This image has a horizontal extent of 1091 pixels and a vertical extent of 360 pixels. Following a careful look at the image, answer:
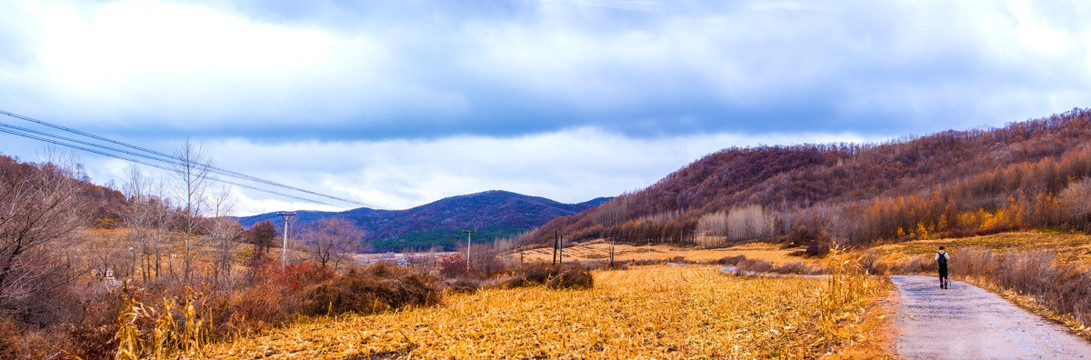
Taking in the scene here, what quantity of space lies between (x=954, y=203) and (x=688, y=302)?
8297cm

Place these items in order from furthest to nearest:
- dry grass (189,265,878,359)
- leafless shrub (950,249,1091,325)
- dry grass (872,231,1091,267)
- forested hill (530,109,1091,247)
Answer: forested hill (530,109,1091,247)
dry grass (872,231,1091,267)
leafless shrub (950,249,1091,325)
dry grass (189,265,878,359)

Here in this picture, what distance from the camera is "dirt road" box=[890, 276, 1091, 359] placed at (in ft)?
27.1

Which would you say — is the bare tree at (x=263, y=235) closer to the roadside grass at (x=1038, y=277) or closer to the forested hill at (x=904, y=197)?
the roadside grass at (x=1038, y=277)

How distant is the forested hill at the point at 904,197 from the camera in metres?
71.4

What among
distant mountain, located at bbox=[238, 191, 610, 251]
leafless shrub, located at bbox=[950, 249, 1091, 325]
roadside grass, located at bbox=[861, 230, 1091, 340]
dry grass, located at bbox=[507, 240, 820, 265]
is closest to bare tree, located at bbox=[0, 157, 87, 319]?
roadside grass, located at bbox=[861, 230, 1091, 340]

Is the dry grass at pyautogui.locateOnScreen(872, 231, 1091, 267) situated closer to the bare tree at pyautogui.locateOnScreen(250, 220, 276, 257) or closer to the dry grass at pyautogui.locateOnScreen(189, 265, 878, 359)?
the dry grass at pyautogui.locateOnScreen(189, 265, 878, 359)

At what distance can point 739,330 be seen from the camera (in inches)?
476

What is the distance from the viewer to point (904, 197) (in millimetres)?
93938

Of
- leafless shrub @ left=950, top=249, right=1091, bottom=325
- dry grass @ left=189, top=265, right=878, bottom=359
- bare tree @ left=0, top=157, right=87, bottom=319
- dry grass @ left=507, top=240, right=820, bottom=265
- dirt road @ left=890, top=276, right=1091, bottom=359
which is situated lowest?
dry grass @ left=507, top=240, right=820, bottom=265

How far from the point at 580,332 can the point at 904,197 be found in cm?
10264

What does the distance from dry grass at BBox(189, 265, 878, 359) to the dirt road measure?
99 centimetres

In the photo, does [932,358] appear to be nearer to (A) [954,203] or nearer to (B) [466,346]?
(B) [466,346]

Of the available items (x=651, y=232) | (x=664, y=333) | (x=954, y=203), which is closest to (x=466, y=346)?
(x=664, y=333)

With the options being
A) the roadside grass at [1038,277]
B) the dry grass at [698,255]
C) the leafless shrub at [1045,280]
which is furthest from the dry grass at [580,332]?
the dry grass at [698,255]
